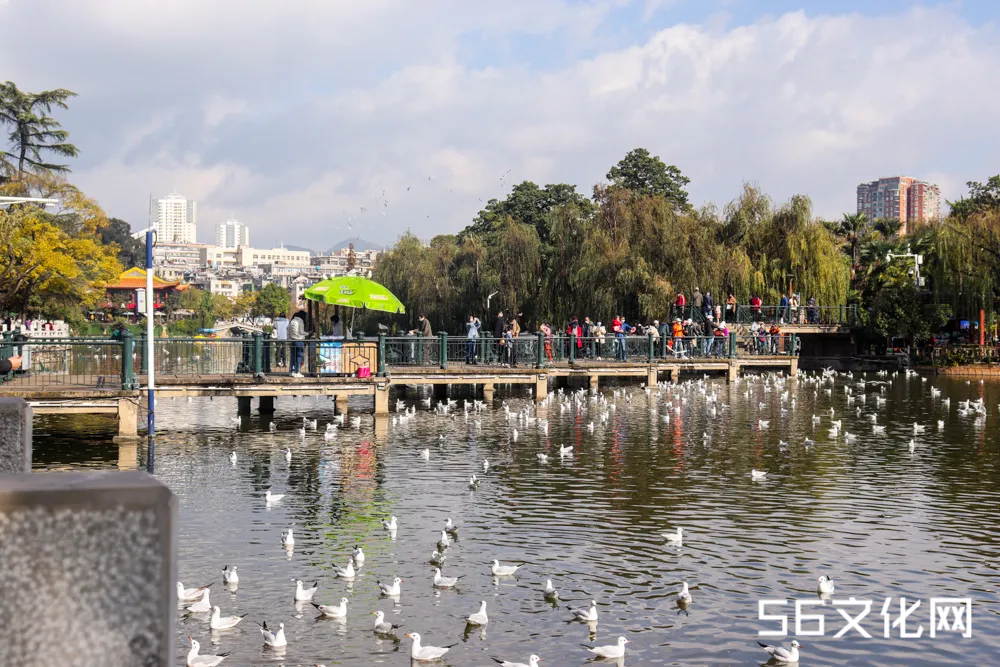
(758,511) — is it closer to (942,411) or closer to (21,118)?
(942,411)

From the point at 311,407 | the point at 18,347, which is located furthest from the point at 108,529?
the point at 311,407

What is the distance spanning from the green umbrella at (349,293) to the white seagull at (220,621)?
17355mm

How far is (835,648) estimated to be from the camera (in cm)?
963

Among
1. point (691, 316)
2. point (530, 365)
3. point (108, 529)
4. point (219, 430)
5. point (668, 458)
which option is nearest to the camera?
point (108, 529)

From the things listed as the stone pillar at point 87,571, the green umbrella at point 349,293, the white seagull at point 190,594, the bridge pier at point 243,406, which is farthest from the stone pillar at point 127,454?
the stone pillar at point 87,571

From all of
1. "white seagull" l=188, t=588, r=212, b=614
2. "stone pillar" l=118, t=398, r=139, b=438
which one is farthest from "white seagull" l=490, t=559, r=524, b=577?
"stone pillar" l=118, t=398, r=139, b=438

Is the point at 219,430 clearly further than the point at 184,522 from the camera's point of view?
Yes

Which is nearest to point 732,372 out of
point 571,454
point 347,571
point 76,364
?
point 571,454

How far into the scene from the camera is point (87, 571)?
112 inches

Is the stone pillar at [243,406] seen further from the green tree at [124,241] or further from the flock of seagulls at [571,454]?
the green tree at [124,241]

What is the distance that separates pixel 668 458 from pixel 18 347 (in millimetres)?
13709

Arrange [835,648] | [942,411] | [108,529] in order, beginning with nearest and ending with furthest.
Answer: [108,529] → [835,648] → [942,411]

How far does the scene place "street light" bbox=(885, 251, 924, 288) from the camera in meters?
47.1

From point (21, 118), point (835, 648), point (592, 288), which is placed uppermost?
point (21, 118)
